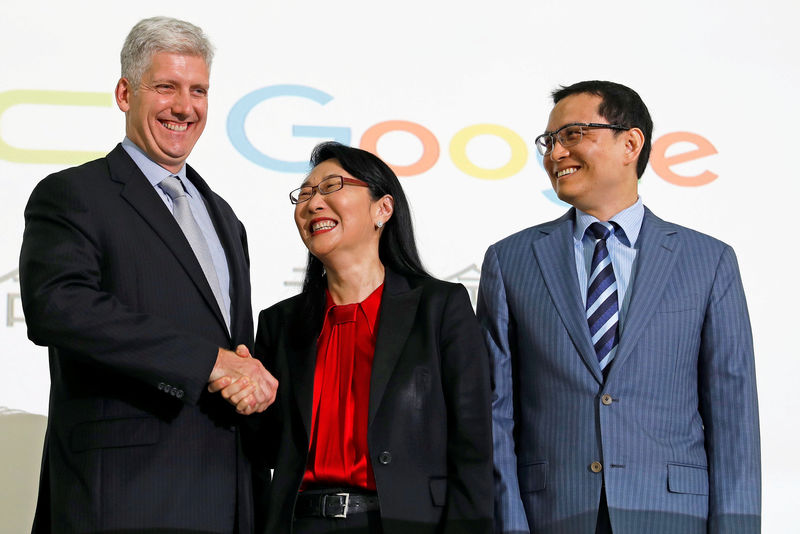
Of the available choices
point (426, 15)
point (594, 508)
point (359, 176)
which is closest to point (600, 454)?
point (594, 508)

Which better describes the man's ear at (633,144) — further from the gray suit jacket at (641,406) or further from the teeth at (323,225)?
the teeth at (323,225)

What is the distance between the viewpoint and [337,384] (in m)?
2.00

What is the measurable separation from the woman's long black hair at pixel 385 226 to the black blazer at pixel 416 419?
4.0 inches

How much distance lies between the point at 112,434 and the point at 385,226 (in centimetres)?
79

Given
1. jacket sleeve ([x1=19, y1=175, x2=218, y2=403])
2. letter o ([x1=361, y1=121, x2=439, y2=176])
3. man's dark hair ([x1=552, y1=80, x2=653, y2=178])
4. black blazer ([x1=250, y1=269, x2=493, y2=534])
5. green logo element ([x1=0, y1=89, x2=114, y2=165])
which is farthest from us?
letter o ([x1=361, y1=121, x2=439, y2=176])

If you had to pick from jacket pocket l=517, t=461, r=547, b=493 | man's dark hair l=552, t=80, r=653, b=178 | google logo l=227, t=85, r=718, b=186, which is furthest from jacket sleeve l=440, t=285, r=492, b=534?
google logo l=227, t=85, r=718, b=186

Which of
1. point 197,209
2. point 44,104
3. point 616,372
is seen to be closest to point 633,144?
point 616,372

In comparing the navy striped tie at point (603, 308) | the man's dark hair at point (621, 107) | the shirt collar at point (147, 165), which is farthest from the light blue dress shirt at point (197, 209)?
the man's dark hair at point (621, 107)

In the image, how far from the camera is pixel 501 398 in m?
2.06

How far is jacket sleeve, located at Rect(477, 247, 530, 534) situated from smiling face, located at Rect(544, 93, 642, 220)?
241 mm

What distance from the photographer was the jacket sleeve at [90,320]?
177cm

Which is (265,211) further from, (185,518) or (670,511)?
(670,511)

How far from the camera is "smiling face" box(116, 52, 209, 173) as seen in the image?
82.4 inches

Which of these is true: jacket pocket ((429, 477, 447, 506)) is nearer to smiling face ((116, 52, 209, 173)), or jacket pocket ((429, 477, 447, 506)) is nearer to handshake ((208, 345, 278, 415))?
handshake ((208, 345, 278, 415))
